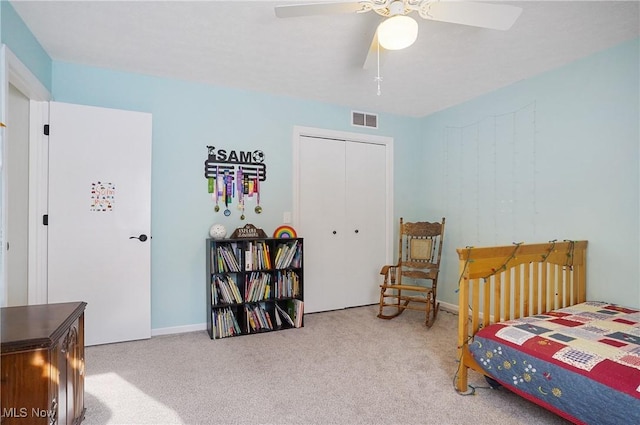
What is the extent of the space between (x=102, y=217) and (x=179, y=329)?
1203 millimetres

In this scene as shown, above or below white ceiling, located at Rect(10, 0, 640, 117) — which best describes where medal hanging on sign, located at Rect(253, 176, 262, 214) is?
below

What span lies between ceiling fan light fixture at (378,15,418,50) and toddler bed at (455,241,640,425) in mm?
1194

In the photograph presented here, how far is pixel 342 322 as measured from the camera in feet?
11.1

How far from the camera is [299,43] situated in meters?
2.42

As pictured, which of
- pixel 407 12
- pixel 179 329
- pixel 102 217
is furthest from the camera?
pixel 179 329

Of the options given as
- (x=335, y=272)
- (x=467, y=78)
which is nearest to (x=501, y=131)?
(x=467, y=78)

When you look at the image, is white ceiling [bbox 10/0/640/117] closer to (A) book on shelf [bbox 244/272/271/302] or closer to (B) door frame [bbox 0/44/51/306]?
(B) door frame [bbox 0/44/51/306]

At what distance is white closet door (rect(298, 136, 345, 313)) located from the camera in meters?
3.66

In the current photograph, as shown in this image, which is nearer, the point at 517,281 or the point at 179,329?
the point at 517,281

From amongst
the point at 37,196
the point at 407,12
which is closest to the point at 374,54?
the point at 407,12

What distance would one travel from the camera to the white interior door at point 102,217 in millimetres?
2611

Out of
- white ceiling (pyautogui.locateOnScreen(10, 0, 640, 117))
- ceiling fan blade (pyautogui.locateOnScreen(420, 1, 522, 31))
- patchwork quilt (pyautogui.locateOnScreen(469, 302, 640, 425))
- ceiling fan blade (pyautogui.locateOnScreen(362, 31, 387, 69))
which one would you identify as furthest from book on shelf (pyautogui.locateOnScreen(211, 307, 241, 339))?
ceiling fan blade (pyautogui.locateOnScreen(420, 1, 522, 31))

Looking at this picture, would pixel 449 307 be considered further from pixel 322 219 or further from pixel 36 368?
pixel 36 368

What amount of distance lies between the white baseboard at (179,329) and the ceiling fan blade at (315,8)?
2.73 meters
